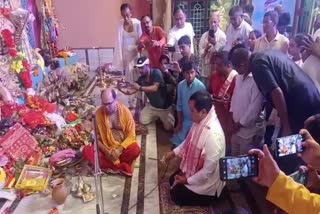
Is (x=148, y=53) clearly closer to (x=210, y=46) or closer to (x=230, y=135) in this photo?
(x=210, y=46)

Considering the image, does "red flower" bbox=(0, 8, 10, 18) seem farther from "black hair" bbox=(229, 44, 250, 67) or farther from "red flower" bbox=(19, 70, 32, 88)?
"black hair" bbox=(229, 44, 250, 67)

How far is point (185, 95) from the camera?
3.60 meters

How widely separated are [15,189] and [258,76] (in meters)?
2.44

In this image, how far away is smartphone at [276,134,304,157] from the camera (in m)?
1.46

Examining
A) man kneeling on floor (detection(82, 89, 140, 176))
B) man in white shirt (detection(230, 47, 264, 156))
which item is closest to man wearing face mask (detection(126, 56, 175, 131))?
man kneeling on floor (detection(82, 89, 140, 176))

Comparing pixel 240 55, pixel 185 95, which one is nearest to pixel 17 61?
pixel 185 95

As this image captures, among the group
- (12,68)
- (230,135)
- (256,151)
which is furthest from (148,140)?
(256,151)

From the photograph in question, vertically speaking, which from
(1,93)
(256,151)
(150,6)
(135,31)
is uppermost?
(150,6)

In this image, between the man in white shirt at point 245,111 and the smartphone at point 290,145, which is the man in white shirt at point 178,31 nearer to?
the man in white shirt at point 245,111

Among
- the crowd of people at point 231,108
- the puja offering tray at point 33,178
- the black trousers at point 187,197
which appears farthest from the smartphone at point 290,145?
the puja offering tray at point 33,178

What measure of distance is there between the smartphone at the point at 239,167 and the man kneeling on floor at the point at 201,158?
106 centimetres

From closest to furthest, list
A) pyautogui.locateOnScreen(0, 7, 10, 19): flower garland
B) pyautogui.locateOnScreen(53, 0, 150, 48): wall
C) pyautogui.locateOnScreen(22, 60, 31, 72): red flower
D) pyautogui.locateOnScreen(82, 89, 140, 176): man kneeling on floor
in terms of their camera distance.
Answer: pyautogui.locateOnScreen(82, 89, 140, 176): man kneeling on floor
pyautogui.locateOnScreen(0, 7, 10, 19): flower garland
pyautogui.locateOnScreen(22, 60, 31, 72): red flower
pyautogui.locateOnScreen(53, 0, 150, 48): wall

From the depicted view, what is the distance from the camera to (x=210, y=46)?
458 cm

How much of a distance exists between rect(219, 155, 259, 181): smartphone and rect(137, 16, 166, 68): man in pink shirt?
3254 mm
